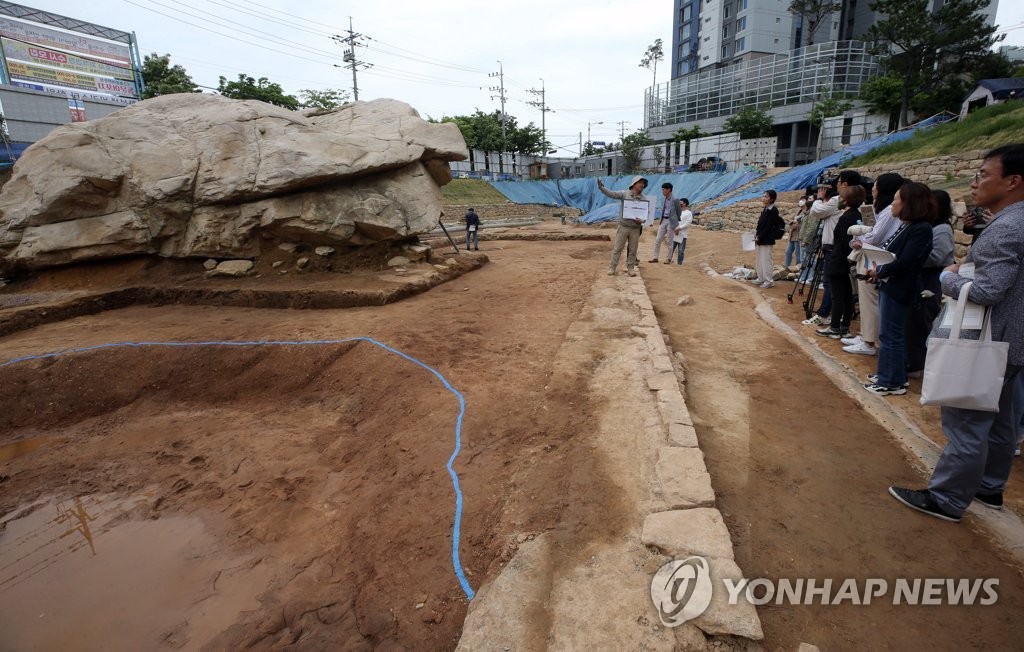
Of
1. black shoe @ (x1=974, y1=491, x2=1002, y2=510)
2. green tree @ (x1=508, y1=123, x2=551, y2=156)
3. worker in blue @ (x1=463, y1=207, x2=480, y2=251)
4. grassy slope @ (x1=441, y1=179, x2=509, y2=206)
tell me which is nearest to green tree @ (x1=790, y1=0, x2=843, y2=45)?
green tree @ (x1=508, y1=123, x2=551, y2=156)

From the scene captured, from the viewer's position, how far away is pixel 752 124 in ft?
96.2

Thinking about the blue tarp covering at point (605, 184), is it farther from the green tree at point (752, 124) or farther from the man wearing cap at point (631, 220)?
the man wearing cap at point (631, 220)

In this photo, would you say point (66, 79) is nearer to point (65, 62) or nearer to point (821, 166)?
point (65, 62)

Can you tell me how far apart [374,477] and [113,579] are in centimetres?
151

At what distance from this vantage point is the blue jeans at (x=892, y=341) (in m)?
3.29

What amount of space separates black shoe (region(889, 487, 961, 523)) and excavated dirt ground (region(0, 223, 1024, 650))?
Result: 0.07m

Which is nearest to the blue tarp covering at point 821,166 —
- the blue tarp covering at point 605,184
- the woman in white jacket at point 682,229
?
the blue tarp covering at point 605,184

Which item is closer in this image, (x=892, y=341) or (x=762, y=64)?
(x=892, y=341)

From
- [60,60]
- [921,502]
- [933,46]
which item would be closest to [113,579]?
[921,502]

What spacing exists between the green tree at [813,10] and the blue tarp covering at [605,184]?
20.8m

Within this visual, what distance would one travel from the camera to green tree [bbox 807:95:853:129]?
87.0 feet

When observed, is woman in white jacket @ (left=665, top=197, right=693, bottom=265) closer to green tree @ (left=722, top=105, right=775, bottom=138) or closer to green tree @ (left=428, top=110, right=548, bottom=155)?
green tree @ (left=722, top=105, right=775, bottom=138)

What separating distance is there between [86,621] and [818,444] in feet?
13.8

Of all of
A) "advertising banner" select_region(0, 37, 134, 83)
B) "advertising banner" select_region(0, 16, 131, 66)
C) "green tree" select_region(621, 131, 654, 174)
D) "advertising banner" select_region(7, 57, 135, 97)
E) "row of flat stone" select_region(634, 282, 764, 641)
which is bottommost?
"row of flat stone" select_region(634, 282, 764, 641)
